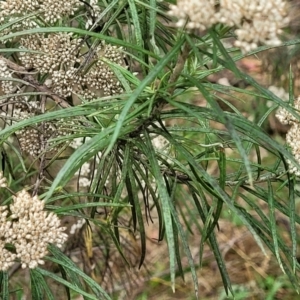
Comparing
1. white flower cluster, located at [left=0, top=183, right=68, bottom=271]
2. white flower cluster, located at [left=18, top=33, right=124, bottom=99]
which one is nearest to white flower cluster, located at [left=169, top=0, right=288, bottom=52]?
white flower cluster, located at [left=0, top=183, right=68, bottom=271]

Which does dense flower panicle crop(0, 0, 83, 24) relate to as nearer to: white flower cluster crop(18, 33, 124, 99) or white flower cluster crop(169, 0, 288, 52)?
white flower cluster crop(18, 33, 124, 99)

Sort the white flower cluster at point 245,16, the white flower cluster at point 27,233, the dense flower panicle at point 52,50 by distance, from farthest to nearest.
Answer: the dense flower panicle at point 52,50, the white flower cluster at point 27,233, the white flower cluster at point 245,16

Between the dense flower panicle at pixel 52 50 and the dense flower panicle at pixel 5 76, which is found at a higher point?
the dense flower panicle at pixel 52 50

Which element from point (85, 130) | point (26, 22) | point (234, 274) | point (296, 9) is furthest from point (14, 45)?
point (234, 274)

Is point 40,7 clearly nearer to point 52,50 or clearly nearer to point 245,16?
point 52,50

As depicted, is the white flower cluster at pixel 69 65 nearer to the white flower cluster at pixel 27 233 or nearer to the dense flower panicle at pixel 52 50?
the dense flower panicle at pixel 52 50

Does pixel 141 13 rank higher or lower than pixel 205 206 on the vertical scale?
higher

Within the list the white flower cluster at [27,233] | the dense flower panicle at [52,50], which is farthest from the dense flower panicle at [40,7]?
the white flower cluster at [27,233]

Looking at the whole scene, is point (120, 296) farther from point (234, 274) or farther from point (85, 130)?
point (85, 130)

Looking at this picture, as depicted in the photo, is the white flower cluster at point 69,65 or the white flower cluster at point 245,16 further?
the white flower cluster at point 69,65
